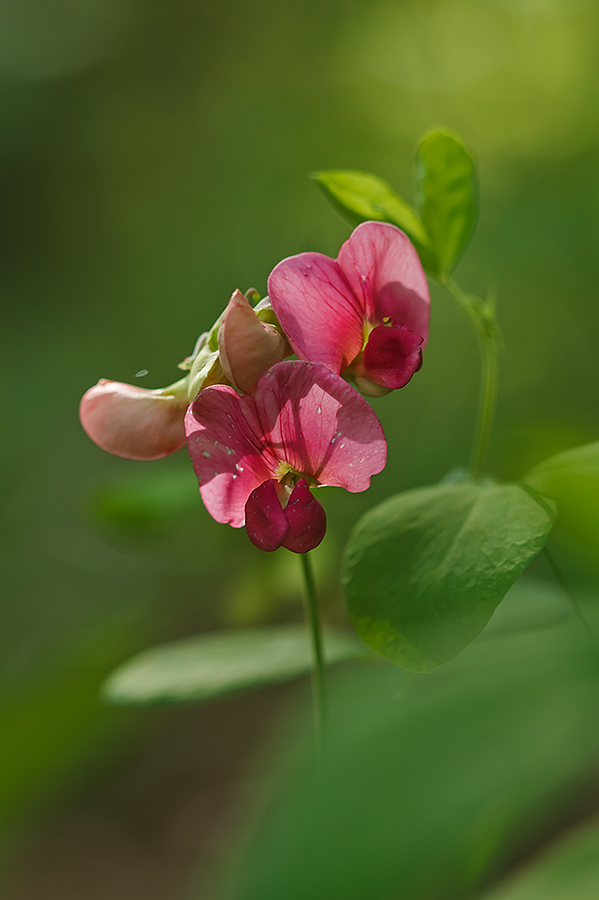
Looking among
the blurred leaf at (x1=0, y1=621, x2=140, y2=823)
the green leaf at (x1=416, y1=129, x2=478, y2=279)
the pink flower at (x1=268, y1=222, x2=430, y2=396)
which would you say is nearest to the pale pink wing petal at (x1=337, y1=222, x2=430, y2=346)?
the pink flower at (x1=268, y1=222, x2=430, y2=396)

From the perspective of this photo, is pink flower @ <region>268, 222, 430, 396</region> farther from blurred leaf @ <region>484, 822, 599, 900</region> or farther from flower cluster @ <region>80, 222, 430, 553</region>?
blurred leaf @ <region>484, 822, 599, 900</region>

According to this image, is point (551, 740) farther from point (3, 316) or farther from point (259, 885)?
point (3, 316)

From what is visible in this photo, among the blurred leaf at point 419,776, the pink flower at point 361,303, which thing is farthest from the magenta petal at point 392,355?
the blurred leaf at point 419,776

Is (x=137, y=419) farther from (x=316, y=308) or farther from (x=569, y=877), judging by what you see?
(x=569, y=877)

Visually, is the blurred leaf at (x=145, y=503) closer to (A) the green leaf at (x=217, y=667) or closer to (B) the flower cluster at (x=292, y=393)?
(A) the green leaf at (x=217, y=667)

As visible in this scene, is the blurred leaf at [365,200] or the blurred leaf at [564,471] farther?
the blurred leaf at [365,200]

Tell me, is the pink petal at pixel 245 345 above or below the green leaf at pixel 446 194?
below
